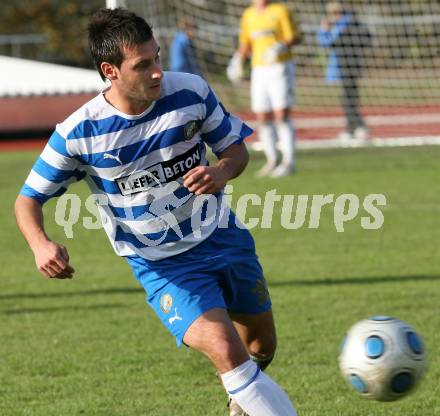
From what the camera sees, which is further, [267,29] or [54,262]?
[267,29]

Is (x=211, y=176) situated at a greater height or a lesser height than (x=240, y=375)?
greater

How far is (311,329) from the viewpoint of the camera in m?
6.47

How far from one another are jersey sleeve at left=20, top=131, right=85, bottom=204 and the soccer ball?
1.33 meters

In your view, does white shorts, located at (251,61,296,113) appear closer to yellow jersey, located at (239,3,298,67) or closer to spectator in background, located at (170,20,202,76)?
yellow jersey, located at (239,3,298,67)

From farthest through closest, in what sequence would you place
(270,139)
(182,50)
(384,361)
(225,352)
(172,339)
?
1. (182,50)
2. (270,139)
3. (172,339)
4. (384,361)
5. (225,352)

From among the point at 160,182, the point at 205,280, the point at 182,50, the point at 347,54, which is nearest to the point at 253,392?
the point at 205,280

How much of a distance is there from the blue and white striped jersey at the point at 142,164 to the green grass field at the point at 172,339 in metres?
0.96

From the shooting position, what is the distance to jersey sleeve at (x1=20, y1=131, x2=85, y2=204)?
14.2ft

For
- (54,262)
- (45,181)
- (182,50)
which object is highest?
(45,181)

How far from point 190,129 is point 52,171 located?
1.91 feet

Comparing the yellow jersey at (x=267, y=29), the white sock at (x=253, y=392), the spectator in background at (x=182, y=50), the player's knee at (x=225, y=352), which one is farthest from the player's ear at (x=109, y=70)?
the spectator in background at (x=182, y=50)

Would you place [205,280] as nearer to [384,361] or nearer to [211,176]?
[211,176]

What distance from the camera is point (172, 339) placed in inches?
251

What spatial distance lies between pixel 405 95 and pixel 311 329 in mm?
12577
